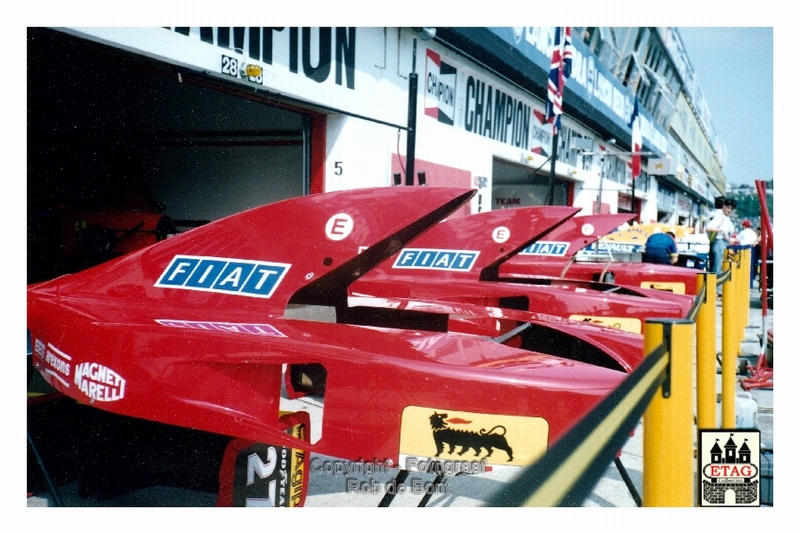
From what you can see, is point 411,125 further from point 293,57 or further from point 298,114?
point 298,114

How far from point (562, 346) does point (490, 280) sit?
1196 mm

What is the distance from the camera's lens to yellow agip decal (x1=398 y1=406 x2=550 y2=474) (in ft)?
5.76

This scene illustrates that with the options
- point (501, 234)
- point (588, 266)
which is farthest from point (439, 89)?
point (501, 234)

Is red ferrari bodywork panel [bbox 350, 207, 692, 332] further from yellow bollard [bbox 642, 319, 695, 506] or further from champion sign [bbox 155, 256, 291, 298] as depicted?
yellow bollard [bbox 642, 319, 695, 506]

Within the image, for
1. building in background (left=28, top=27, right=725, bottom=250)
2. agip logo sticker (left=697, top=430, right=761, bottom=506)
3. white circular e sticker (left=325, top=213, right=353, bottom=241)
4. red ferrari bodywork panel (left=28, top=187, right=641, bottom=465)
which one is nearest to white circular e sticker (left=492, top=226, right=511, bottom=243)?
building in background (left=28, top=27, right=725, bottom=250)

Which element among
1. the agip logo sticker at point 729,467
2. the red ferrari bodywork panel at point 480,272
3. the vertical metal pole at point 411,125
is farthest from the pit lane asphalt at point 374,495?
the vertical metal pole at point 411,125

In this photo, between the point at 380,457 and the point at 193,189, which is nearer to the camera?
the point at 380,457

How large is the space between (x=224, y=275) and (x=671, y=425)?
4.93ft

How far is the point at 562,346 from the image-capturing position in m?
3.10

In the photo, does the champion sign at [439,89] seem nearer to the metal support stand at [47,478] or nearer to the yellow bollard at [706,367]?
the yellow bollard at [706,367]

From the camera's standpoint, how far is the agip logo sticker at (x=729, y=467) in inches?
77.0

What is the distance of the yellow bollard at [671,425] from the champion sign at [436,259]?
9.41 feet
